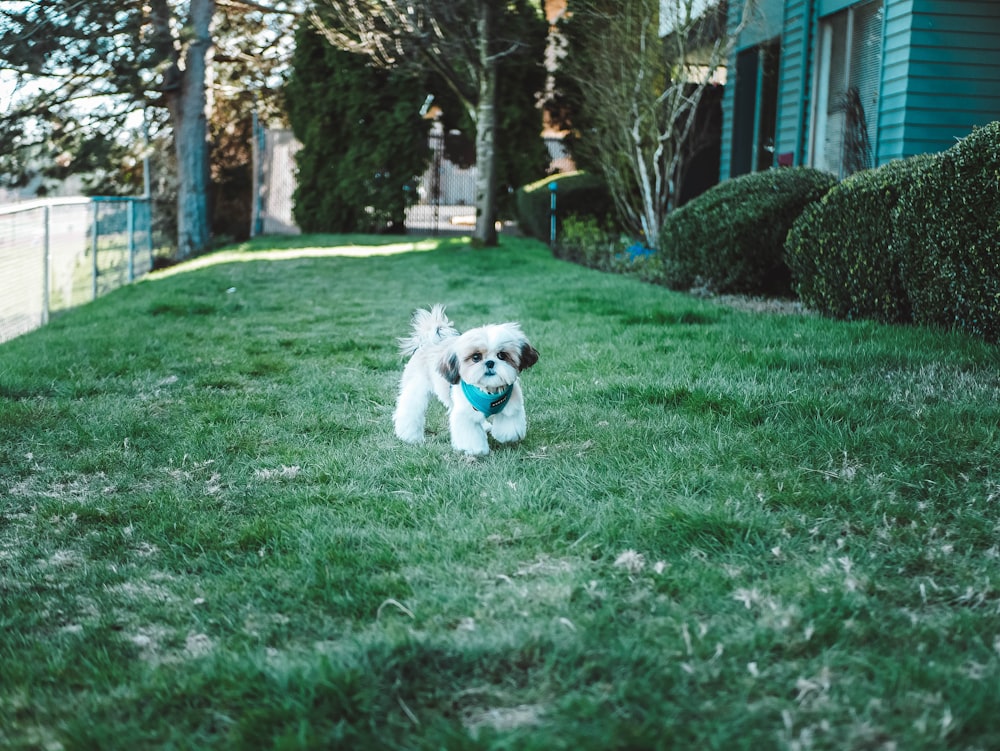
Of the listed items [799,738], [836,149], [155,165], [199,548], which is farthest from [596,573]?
[155,165]

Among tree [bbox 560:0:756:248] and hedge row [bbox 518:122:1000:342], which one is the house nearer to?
tree [bbox 560:0:756:248]

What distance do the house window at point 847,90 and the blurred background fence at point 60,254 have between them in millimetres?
8208

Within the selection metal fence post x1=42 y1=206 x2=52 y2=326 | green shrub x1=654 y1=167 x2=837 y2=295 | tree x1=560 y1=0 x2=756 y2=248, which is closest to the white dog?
green shrub x1=654 y1=167 x2=837 y2=295

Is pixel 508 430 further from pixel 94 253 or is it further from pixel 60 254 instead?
pixel 94 253

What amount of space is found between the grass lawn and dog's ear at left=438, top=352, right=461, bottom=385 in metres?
0.35

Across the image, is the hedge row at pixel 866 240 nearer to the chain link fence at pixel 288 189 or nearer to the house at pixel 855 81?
the house at pixel 855 81

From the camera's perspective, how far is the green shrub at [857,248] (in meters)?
6.70

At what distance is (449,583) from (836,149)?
10231 millimetres

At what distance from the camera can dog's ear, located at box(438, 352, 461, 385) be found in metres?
4.41

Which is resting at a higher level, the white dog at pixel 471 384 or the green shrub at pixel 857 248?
the green shrub at pixel 857 248

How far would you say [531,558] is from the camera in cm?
318

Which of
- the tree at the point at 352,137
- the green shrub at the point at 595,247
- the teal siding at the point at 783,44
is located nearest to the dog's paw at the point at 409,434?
the green shrub at the point at 595,247

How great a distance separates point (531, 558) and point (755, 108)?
40.9 feet

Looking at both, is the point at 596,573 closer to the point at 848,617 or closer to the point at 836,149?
the point at 848,617
